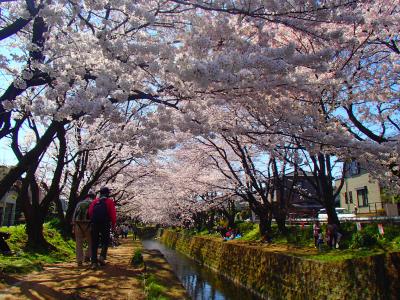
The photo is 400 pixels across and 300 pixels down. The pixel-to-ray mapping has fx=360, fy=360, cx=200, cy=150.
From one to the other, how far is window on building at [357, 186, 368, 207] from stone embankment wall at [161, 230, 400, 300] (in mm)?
18060

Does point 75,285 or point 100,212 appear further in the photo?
point 100,212

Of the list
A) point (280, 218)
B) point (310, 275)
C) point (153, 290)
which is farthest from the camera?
point (280, 218)

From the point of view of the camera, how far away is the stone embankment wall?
685 cm

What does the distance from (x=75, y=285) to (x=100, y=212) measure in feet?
4.35

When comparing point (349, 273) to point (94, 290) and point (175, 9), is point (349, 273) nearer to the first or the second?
point (94, 290)

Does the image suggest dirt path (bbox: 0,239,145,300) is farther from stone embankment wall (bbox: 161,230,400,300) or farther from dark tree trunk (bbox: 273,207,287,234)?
dark tree trunk (bbox: 273,207,287,234)

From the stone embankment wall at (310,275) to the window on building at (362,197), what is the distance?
1806 cm

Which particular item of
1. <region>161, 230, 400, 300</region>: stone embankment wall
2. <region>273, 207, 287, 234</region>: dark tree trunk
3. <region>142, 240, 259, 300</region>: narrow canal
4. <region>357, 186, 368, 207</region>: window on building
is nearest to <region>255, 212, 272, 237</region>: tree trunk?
<region>273, 207, 287, 234</region>: dark tree trunk

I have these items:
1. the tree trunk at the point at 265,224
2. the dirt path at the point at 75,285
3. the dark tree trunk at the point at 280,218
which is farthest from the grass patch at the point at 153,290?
the tree trunk at the point at 265,224

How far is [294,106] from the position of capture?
26.7 ft

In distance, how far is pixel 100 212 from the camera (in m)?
6.47

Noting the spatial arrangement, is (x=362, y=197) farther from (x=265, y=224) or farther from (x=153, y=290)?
(x=153, y=290)

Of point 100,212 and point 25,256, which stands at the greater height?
point 100,212

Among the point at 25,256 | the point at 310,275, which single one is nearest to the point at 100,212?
the point at 25,256
